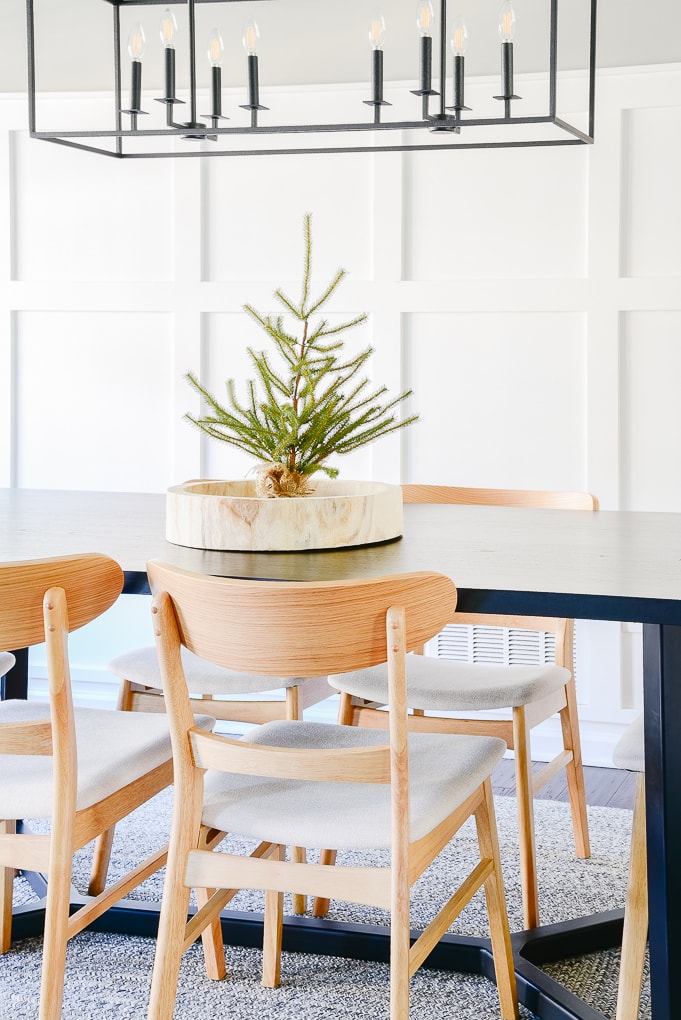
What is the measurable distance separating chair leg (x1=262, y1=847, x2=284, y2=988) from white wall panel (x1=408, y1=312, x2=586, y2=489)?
194 centimetres

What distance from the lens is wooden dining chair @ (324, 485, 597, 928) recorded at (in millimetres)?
2246

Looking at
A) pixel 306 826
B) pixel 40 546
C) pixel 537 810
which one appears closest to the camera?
pixel 306 826

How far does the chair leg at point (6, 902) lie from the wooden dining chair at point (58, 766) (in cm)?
47

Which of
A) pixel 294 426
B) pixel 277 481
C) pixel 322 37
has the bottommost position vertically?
pixel 277 481

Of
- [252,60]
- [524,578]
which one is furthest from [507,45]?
[524,578]

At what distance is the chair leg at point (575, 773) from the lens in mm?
2678

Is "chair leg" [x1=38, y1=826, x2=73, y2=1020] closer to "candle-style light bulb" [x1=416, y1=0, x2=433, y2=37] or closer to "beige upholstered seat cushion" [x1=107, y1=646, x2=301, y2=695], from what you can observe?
"beige upholstered seat cushion" [x1=107, y1=646, x2=301, y2=695]

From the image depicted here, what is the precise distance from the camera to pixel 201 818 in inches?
64.6

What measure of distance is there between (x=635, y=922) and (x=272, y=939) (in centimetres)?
67

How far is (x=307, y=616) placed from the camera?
1443mm

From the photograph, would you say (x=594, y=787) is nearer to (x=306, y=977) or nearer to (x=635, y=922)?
(x=306, y=977)

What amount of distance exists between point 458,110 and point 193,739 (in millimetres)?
1375

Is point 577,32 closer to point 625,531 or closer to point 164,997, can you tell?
point 625,531

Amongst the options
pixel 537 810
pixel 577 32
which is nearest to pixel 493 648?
pixel 537 810
